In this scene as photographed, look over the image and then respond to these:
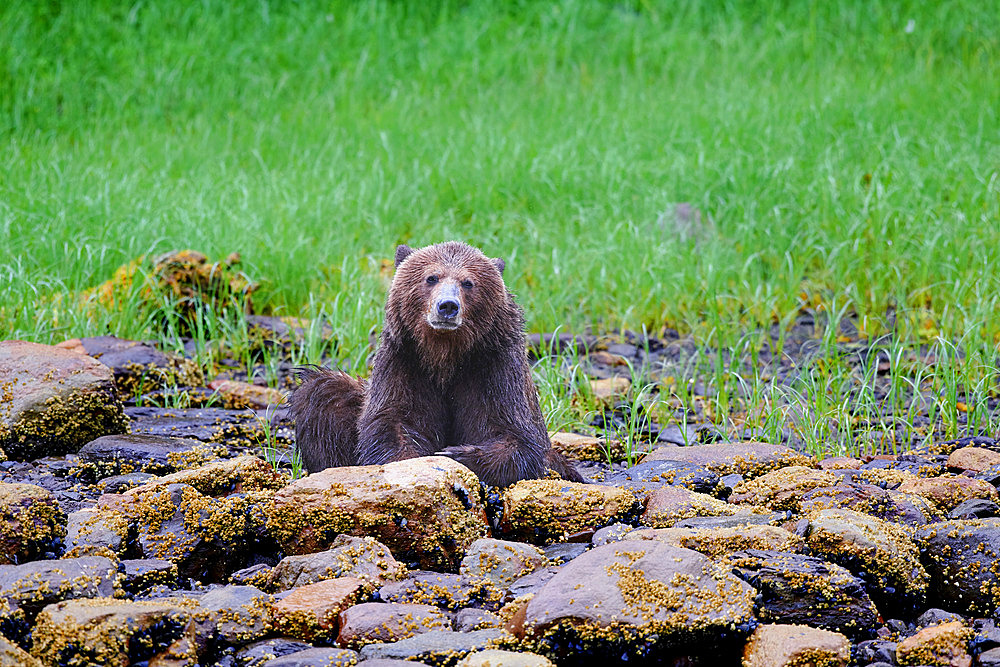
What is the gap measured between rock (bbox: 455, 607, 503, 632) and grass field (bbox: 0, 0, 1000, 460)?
3.02 m

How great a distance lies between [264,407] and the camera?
5.15 metres

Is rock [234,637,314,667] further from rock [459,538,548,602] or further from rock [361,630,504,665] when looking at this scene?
rock [459,538,548,602]

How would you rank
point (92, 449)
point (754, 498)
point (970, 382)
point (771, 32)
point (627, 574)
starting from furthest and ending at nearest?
point (771, 32) → point (970, 382) → point (92, 449) → point (754, 498) → point (627, 574)

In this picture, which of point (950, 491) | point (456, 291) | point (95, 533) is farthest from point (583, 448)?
point (95, 533)

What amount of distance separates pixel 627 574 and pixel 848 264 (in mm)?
4816

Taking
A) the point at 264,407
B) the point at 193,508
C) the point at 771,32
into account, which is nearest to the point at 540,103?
the point at 771,32

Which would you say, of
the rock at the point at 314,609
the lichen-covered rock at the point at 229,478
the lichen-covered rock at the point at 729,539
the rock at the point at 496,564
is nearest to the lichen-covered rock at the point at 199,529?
the lichen-covered rock at the point at 229,478

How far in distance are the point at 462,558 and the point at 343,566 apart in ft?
1.38

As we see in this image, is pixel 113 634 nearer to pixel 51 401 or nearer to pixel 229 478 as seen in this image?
pixel 229 478

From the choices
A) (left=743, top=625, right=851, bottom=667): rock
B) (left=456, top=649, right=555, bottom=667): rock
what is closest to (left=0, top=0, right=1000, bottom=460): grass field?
(left=743, top=625, right=851, bottom=667): rock

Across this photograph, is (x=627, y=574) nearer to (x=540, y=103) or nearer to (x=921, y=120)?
(x=921, y=120)

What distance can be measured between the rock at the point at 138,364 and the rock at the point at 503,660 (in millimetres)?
3178

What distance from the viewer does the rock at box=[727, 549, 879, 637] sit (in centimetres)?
269

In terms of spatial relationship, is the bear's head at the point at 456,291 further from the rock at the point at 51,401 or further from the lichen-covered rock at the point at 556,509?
the rock at the point at 51,401
